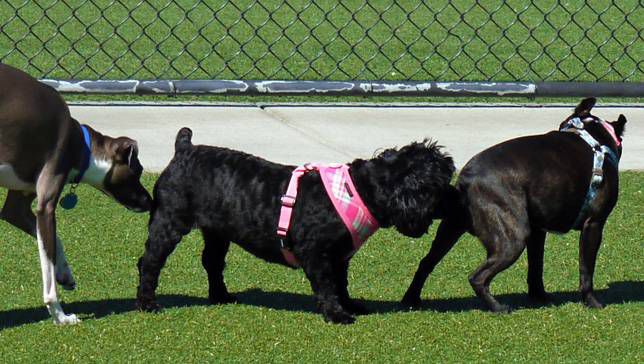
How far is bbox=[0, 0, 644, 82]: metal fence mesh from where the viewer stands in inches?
416

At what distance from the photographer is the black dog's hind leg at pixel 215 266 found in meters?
6.33

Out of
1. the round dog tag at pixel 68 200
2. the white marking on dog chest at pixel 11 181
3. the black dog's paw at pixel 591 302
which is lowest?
the black dog's paw at pixel 591 302

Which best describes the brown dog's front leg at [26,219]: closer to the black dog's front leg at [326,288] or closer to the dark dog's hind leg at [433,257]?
the black dog's front leg at [326,288]

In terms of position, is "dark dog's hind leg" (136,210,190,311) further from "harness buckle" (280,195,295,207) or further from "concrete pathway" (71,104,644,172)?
"concrete pathway" (71,104,644,172)

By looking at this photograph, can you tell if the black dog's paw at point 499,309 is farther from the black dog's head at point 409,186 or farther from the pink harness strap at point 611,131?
the pink harness strap at point 611,131

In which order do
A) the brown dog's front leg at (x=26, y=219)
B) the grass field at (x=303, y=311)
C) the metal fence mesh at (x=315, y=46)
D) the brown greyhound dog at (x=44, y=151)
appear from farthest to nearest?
1. the metal fence mesh at (x=315, y=46)
2. the brown dog's front leg at (x=26, y=219)
3. the brown greyhound dog at (x=44, y=151)
4. the grass field at (x=303, y=311)

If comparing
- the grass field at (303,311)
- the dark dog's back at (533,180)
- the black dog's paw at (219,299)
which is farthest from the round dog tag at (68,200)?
the dark dog's back at (533,180)

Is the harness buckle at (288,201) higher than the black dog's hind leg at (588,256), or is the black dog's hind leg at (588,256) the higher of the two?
the harness buckle at (288,201)

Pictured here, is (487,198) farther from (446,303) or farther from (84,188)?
(84,188)

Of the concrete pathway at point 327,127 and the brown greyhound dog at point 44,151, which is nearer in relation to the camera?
the brown greyhound dog at point 44,151

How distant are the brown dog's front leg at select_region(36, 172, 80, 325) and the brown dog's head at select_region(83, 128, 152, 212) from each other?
31cm

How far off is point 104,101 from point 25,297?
135 inches

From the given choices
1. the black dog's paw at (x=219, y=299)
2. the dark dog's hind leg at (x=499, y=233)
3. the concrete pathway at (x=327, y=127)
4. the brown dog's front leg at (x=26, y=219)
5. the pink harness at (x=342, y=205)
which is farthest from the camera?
the concrete pathway at (x=327, y=127)

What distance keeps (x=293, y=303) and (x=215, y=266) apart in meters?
0.38
